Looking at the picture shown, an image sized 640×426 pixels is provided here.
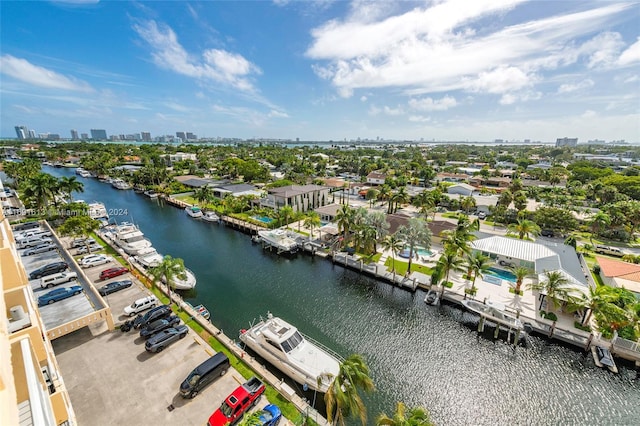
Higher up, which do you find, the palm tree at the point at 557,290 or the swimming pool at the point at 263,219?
the palm tree at the point at 557,290

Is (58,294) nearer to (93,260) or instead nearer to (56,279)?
(56,279)

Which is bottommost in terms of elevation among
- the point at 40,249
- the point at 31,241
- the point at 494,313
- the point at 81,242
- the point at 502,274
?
the point at 502,274

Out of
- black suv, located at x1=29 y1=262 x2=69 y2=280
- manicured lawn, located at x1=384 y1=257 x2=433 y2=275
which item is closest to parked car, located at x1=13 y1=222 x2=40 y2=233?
black suv, located at x1=29 y1=262 x2=69 y2=280

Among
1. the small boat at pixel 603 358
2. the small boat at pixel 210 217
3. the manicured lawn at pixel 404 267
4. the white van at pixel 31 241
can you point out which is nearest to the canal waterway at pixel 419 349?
the small boat at pixel 603 358

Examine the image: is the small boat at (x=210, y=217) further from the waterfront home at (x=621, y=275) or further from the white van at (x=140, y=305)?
the waterfront home at (x=621, y=275)

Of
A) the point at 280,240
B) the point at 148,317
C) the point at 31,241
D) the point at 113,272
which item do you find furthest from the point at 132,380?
the point at 31,241

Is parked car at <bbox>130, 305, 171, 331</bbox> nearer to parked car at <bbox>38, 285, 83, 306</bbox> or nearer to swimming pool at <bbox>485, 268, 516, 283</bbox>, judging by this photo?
parked car at <bbox>38, 285, 83, 306</bbox>
